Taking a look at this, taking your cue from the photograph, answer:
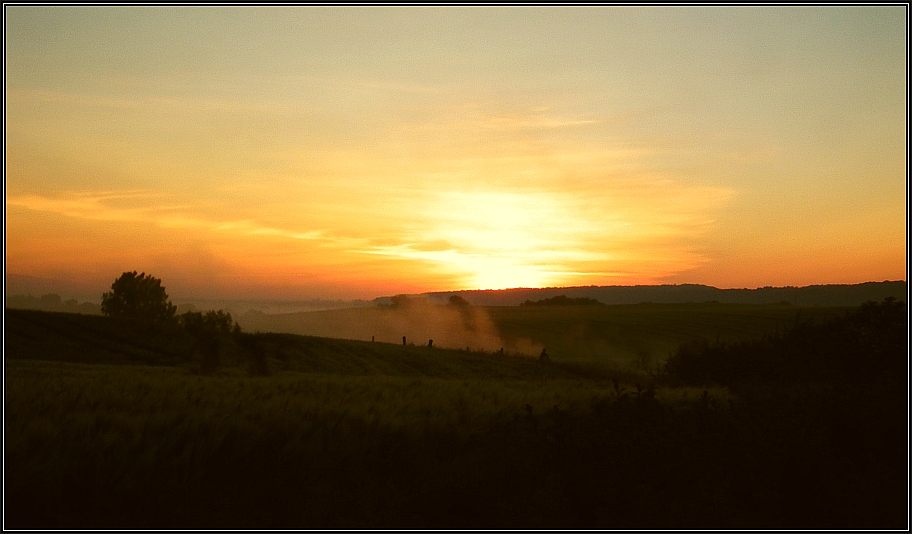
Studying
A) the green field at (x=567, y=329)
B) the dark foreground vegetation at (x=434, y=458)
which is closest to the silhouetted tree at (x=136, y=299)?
the green field at (x=567, y=329)

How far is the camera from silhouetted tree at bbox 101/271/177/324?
216 feet

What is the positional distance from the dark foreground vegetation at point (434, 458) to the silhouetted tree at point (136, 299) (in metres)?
62.9

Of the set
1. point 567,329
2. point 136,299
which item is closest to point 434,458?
point 136,299

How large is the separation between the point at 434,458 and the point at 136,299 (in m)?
67.3

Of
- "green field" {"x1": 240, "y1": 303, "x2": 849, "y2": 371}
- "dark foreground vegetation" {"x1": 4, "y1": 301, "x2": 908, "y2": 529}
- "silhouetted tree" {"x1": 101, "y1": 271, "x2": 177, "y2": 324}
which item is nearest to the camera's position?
"dark foreground vegetation" {"x1": 4, "y1": 301, "x2": 908, "y2": 529}

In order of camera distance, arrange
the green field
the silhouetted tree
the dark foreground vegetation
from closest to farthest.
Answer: the dark foreground vegetation
the silhouetted tree
the green field

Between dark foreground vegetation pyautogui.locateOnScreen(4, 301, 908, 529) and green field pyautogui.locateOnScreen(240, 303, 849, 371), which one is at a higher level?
dark foreground vegetation pyautogui.locateOnScreen(4, 301, 908, 529)

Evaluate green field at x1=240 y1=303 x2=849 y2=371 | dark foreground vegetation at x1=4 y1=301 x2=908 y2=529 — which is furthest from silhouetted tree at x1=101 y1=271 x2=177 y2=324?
dark foreground vegetation at x1=4 y1=301 x2=908 y2=529

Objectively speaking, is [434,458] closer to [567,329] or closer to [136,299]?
[136,299]

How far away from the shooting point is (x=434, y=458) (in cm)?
611

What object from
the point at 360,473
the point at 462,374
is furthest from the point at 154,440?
the point at 462,374

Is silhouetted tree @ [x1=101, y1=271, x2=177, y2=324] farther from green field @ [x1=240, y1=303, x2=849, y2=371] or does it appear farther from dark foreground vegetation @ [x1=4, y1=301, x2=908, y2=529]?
dark foreground vegetation @ [x1=4, y1=301, x2=908, y2=529]

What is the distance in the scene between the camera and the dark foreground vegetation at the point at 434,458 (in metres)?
5.11

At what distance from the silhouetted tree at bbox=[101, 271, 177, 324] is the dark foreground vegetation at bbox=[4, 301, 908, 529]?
6292 cm
